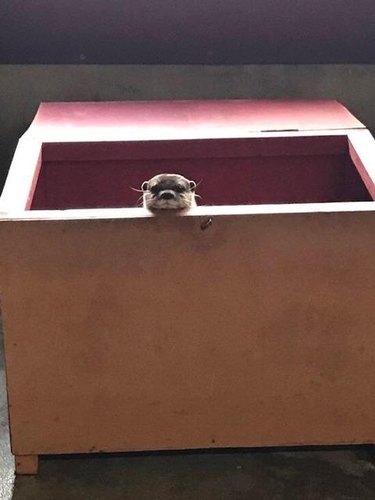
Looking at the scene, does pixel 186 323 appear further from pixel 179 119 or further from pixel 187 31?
pixel 187 31

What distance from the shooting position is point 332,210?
111cm

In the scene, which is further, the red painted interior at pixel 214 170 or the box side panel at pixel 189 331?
the red painted interior at pixel 214 170

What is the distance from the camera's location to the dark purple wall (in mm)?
1650

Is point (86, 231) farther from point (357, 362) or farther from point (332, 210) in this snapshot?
point (357, 362)

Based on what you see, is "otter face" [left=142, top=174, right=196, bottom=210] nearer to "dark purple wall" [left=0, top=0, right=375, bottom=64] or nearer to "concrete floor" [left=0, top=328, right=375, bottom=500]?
"concrete floor" [left=0, top=328, right=375, bottom=500]

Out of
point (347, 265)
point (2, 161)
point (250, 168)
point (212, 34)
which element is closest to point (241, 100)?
point (212, 34)

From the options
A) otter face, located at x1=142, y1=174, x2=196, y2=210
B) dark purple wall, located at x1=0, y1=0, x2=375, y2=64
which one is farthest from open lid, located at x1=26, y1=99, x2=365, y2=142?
otter face, located at x1=142, y1=174, x2=196, y2=210

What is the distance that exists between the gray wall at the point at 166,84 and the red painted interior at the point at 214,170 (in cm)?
35

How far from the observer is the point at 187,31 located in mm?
1708

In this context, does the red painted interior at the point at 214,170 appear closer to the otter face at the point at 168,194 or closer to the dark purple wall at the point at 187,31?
the otter face at the point at 168,194

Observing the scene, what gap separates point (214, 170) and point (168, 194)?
391mm

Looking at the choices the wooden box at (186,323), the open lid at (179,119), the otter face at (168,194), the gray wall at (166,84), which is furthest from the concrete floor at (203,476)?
the gray wall at (166,84)

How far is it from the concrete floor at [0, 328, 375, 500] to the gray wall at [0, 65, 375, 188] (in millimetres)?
838

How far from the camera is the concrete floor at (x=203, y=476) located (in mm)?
1223
